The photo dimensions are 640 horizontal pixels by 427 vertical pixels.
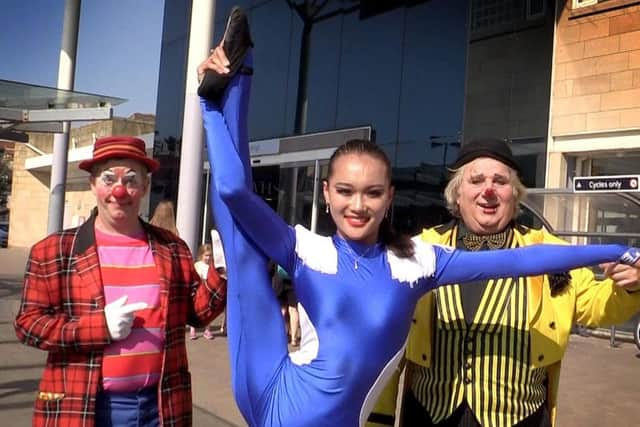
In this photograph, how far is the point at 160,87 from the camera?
62.5 feet

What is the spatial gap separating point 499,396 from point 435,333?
0.26 metres

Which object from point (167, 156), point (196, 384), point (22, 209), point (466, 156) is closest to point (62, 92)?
point (196, 384)

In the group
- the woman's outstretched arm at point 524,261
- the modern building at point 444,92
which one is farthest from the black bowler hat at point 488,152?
the modern building at point 444,92

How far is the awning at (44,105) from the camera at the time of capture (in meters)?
7.19

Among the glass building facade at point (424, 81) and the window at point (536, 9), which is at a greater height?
the window at point (536, 9)

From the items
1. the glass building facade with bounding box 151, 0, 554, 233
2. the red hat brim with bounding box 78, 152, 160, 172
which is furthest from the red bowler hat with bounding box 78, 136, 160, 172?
the glass building facade with bounding box 151, 0, 554, 233

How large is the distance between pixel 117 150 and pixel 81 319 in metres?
0.56

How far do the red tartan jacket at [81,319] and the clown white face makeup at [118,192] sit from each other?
0.08 metres

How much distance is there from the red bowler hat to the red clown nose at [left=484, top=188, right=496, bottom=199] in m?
1.14

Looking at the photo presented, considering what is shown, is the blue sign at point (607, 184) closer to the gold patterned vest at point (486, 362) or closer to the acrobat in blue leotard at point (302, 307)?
the gold patterned vest at point (486, 362)

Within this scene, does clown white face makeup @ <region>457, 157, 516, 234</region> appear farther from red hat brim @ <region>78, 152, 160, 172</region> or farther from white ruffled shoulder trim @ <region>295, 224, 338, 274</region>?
red hat brim @ <region>78, 152, 160, 172</region>

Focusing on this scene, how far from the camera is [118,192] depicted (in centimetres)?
216

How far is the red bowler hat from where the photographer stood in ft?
7.23

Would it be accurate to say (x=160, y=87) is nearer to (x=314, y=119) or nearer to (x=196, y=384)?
(x=314, y=119)
